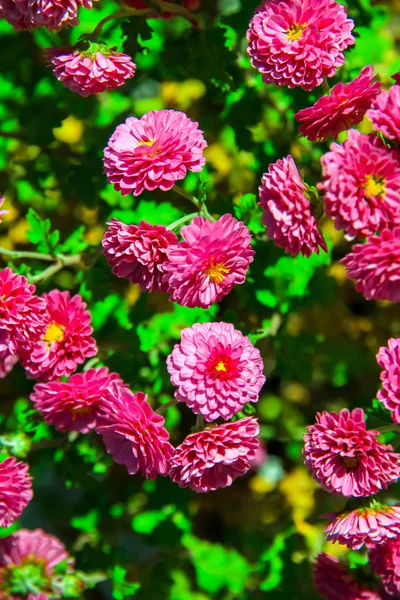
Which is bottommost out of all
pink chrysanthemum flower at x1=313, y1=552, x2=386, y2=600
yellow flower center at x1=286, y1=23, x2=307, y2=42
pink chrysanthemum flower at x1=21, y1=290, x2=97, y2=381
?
pink chrysanthemum flower at x1=313, y1=552, x2=386, y2=600

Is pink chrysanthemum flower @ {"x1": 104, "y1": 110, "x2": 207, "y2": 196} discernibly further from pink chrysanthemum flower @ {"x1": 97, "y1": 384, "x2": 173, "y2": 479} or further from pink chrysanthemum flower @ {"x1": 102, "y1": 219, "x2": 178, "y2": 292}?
pink chrysanthemum flower @ {"x1": 97, "y1": 384, "x2": 173, "y2": 479}

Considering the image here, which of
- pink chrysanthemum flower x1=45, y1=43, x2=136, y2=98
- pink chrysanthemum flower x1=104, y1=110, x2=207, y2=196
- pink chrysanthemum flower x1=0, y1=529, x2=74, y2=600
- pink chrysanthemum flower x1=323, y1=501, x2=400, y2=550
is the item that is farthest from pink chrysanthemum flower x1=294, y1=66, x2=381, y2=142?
pink chrysanthemum flower x1=0, y1=529, x2=74, y2=600

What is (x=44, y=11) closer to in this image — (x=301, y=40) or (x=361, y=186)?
(x=301, y=40)

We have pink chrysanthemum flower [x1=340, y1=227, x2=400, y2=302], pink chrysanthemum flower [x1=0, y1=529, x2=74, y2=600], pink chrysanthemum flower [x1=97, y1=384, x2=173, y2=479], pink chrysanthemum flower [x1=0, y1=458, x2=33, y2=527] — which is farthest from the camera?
pink chrysanthemum flower [x1=0, y1=529, x2=74, y2=600]

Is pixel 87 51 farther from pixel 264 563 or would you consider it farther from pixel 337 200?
pixel 264 563

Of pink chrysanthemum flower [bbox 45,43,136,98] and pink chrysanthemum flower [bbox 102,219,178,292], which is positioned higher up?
pink chrysanthemum flower [bbox 45,43,136,98]

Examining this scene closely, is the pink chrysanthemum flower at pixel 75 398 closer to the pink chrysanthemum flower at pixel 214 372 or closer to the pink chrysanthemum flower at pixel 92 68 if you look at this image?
the pink chrysanthemum flower at pixel 214 372

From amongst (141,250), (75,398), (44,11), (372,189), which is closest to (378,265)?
(372,189)
